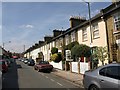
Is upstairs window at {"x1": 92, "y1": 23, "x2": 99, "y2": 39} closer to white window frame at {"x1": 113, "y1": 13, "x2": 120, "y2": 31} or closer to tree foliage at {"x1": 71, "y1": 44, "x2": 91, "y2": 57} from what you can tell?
tree foliage at {"x1": 71, "y1": 44, "x2": 91, "y2": 57}

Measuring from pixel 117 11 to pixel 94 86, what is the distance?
13.9 meters

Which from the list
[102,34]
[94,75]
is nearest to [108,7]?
[102,34]

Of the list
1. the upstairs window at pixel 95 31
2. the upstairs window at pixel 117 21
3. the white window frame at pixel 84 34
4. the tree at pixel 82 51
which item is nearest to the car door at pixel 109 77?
the upstairs window at pixel 117 21

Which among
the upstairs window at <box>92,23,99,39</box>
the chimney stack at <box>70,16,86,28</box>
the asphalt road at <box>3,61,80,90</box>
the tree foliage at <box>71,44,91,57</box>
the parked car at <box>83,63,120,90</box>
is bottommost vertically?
the asphalt road at <box>3,61,80,90</box>

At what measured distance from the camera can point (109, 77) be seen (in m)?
8.82

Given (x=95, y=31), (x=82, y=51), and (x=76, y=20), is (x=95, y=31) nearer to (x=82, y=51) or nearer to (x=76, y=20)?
(x=82, y=51)

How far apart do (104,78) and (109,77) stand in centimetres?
26

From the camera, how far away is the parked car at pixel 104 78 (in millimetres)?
8484

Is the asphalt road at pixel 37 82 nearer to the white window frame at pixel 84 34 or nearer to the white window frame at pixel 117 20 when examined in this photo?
the white window frame at pixel 117 20

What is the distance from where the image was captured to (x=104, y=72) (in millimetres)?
9312

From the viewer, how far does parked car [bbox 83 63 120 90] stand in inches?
334

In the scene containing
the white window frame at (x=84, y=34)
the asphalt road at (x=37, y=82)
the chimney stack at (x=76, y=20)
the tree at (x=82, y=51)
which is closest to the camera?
the asphalt road at (x=37, y=82)

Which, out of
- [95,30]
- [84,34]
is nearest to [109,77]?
[95,30]

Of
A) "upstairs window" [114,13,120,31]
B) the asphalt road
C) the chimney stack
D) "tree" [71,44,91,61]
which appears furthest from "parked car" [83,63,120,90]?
the chimney stack
